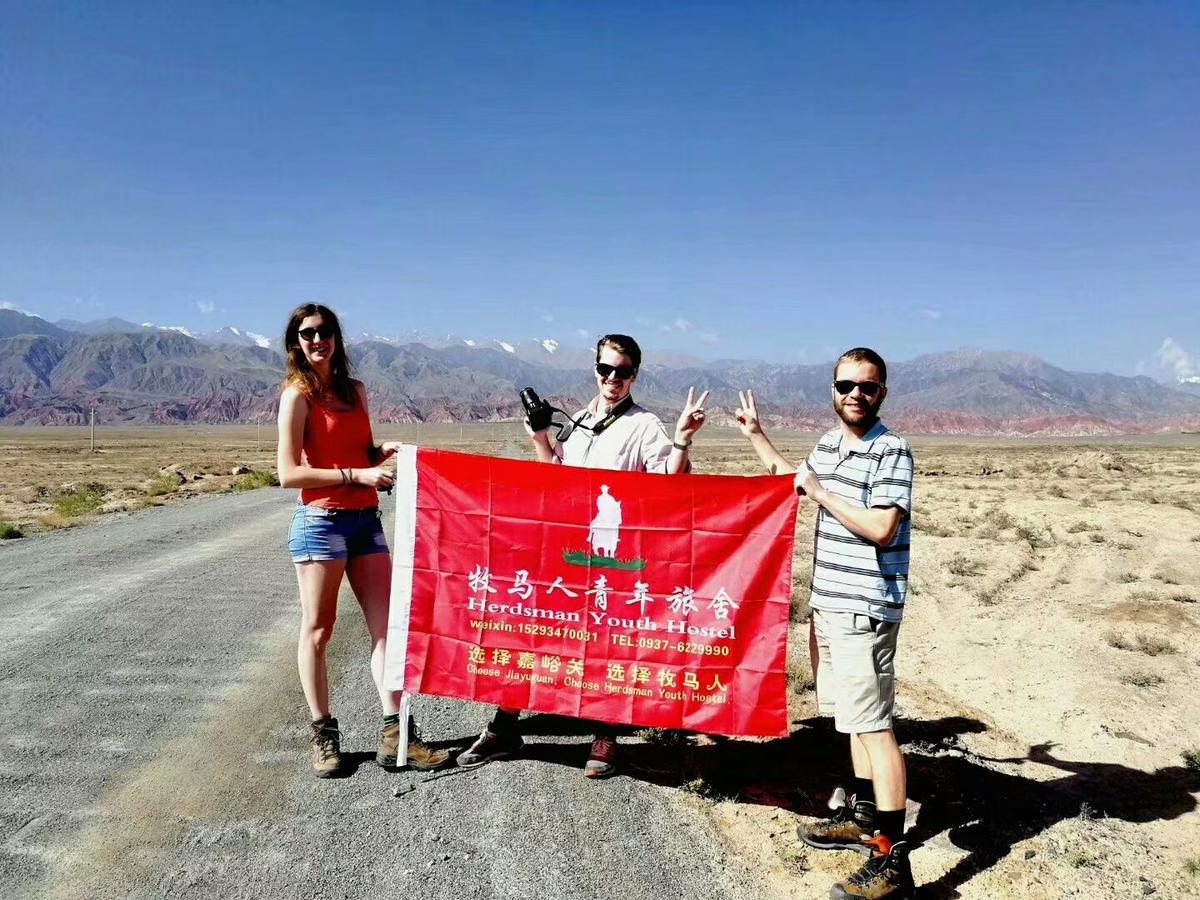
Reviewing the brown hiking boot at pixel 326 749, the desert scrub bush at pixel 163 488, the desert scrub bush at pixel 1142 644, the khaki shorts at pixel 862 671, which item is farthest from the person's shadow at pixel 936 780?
the desert scrub bush at pixel 163 488

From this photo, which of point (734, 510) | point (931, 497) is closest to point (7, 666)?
Result: point (734, 510)

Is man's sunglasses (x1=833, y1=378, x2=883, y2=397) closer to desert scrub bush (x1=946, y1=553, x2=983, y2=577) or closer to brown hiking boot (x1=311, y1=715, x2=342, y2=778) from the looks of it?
brown hiking boot (x1=311, y1=715, x2=342, y2=778)

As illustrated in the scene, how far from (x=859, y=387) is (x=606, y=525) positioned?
1.73 m

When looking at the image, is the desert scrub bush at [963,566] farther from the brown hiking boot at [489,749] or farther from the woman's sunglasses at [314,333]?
the woman's sunglasses at [314,333]

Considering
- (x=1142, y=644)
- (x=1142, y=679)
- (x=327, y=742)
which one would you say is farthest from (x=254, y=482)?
(x=1142, y=679)

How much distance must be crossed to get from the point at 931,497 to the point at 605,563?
68.3ft

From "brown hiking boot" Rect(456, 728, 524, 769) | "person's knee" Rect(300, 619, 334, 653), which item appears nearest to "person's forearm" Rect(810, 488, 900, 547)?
"brown hiking boot" Rect(456, 728, 524, 769)

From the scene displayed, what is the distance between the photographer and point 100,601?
318 inches

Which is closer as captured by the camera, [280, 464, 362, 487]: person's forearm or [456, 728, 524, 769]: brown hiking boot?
[280, 464, 362, 487]: person's forearm

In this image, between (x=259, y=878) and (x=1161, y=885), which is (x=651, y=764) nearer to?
(x=259, y=878)

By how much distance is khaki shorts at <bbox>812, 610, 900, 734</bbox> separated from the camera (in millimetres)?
3607

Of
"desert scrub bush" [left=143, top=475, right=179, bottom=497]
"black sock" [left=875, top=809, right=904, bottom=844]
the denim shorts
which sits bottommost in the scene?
"desert scrub bush" [left=143, top=475, right=179, bottom=497]

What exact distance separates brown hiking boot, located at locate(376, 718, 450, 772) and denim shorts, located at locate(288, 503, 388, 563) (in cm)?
116

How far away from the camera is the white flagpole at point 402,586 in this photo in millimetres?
4582
